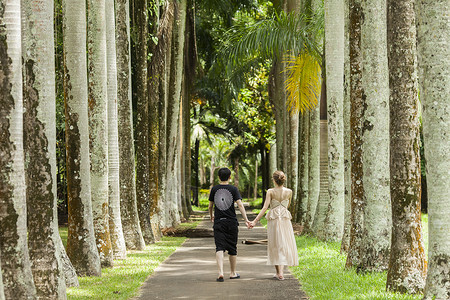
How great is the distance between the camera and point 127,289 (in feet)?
34.0

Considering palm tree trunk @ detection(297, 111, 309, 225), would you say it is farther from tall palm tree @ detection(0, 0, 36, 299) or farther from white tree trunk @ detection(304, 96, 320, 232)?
tall palm tree @ detection(0, 0, 36, 299)

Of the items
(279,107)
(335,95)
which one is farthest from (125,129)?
(279,107)

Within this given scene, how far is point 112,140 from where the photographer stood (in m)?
14.6

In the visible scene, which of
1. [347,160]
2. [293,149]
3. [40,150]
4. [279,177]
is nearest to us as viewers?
[40,150]

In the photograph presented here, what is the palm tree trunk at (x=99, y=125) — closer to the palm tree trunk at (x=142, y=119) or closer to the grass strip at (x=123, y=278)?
the grass strip at (x=123, y=278)

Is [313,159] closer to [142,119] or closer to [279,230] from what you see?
[142,119]

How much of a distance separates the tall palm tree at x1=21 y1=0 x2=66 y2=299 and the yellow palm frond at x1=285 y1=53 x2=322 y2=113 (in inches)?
490

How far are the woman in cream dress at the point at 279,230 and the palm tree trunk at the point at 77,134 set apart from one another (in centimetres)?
312

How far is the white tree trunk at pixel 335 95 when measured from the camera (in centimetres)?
1725

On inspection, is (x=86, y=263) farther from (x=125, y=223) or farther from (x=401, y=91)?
(x=401, y=91)

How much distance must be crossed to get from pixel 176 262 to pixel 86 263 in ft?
8.84

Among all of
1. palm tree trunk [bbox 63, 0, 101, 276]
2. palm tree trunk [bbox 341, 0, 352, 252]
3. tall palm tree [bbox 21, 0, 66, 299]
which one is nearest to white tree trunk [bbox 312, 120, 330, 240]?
palm tree trunk [bbox 341, 0, 352, 252]

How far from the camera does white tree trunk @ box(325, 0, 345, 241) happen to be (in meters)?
17.2

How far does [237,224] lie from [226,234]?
0.25 m
